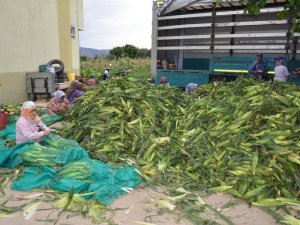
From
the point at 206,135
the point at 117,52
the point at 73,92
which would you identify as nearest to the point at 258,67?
the point at 206,135

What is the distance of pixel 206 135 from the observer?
5.01 metres

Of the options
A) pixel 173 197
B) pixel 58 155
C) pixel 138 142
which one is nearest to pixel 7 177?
pixel 58 155

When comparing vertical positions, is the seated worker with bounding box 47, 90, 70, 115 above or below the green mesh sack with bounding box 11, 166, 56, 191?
above

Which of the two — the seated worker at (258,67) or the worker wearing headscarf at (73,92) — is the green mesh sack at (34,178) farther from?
the seated worker at (258,67)

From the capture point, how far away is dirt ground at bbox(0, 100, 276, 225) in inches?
134

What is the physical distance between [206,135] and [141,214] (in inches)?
76.5

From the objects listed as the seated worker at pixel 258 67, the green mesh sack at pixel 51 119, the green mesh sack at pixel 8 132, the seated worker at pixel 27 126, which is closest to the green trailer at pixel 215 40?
the seated worker at pixel 258 67

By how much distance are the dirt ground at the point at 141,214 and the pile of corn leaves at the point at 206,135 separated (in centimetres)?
22

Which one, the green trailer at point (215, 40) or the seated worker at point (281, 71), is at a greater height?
the green trailer at point (215, 40)

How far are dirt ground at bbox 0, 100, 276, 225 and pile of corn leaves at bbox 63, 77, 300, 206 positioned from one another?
0.22m

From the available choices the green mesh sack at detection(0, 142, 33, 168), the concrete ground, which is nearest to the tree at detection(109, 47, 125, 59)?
the green mesh sack at detection(0, 142, 33, 168)

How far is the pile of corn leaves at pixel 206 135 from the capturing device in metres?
4.02

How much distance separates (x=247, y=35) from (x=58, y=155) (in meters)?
7.06

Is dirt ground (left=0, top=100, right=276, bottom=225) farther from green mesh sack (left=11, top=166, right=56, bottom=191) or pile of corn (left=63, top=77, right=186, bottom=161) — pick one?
pile of corn (left=63, top=77, right=186, bottom=161)
